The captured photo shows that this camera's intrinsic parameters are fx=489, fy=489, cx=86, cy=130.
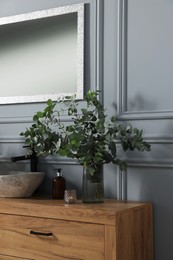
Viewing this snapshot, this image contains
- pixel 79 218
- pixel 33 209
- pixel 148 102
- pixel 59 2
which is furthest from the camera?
pixel 59 2

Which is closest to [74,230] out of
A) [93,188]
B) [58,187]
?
[93,188]

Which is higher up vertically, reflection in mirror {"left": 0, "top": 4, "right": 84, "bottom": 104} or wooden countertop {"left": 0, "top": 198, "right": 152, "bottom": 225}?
reflection in mirror {"left": 0, "top": 4, "right": 84, "bottom": 104}

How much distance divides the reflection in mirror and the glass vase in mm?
420

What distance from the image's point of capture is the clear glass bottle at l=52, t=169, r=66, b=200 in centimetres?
211

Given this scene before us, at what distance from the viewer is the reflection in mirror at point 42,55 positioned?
2221mm

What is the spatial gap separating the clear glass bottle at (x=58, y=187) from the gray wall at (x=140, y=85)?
0.09 meters

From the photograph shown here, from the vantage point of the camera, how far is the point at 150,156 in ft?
6.59

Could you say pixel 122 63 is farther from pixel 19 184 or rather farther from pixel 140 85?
pixel 19 184

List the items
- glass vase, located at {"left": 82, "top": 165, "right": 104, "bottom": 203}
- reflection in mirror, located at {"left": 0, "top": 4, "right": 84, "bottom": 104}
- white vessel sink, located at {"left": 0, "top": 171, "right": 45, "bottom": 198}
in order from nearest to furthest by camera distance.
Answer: glass vase, located at {"left": 82, "top": 165, "right": 104, "bottom": 203} → white vessel sink, located at {"left": 0, "top": 171, "right": 45, "bottom": 198} → reflection in mirror, located at {"left": 0, "top": 4, "right": 84, "bottom": 104}

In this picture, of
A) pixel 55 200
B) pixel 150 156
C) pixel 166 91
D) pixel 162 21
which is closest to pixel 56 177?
pixel 55 200

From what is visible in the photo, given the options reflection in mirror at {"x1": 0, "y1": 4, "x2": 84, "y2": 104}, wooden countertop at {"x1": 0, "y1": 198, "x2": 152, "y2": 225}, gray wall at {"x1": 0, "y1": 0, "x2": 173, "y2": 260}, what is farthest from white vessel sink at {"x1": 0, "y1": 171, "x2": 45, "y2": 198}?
reflection in mirror at {"x1": 0, "y1": 4, "x2": 84, "y2": 104}

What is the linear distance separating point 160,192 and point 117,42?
664 millimetres

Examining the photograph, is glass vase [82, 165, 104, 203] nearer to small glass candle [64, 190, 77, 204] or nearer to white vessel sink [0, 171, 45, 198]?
small glass candle [64, 190, 77, 204]

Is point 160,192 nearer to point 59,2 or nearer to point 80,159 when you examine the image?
point 80,159
